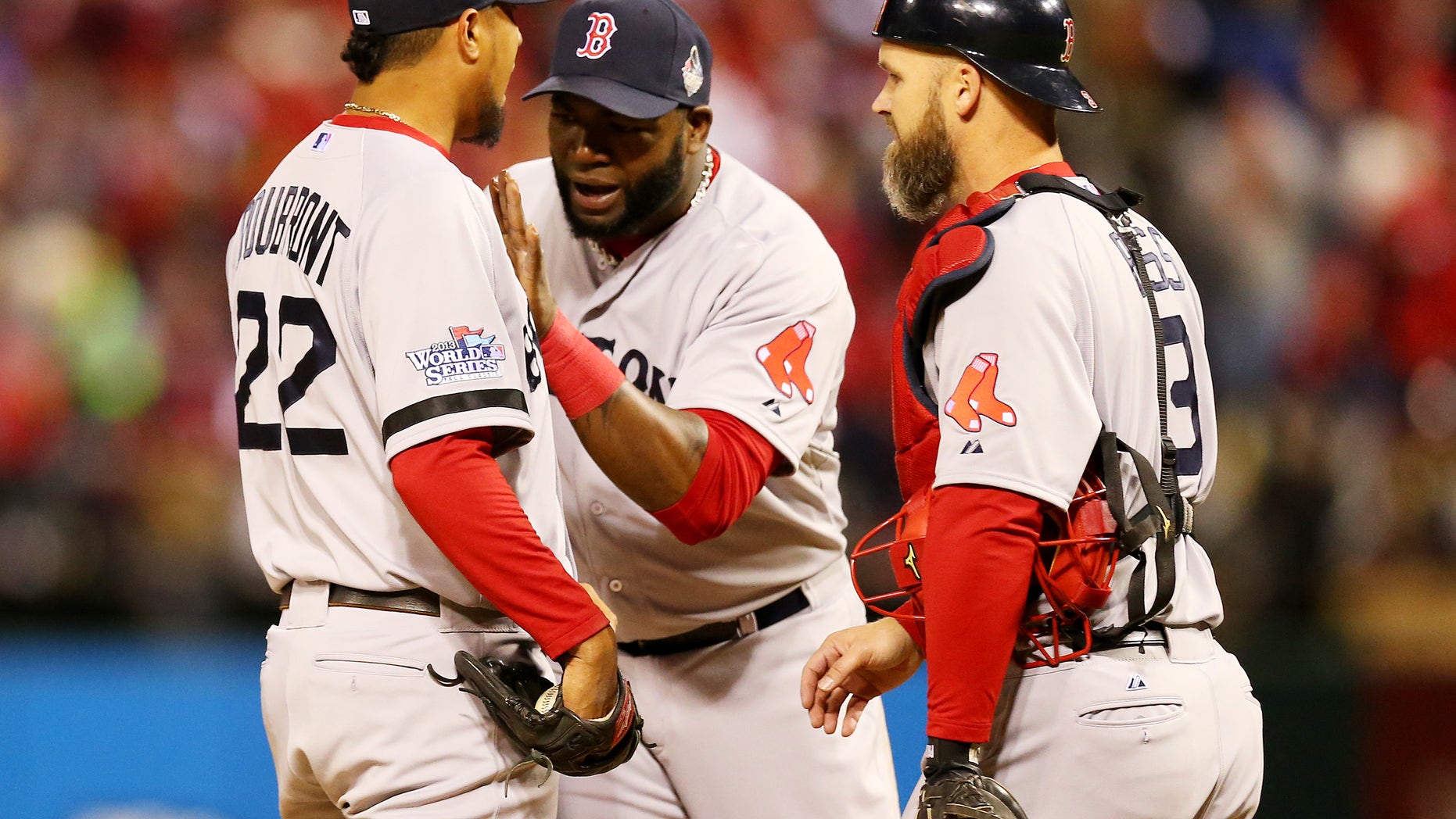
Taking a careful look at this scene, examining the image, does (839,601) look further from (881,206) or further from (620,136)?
(881,206)

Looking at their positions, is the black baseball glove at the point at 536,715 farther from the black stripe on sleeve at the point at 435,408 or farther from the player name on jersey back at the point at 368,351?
the black stripe on sleeve at the point at 435,408

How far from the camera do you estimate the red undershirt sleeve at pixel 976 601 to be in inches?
96.9

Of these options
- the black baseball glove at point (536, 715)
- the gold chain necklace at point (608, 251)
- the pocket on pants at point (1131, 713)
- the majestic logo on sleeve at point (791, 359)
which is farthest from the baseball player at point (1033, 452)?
the gold chain necklace at point (608, 251)

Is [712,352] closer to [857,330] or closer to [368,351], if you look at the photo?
[368,351]

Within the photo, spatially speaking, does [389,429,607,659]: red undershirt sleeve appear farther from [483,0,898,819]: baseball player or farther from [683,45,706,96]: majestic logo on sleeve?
[683,45,706,96]: majestic logo on sleeve

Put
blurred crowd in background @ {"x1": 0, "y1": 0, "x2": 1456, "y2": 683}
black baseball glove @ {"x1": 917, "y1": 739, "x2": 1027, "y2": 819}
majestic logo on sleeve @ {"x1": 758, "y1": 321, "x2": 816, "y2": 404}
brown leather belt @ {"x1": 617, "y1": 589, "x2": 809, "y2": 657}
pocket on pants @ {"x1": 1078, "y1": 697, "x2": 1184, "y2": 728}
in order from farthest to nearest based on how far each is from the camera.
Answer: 1. blurred crowd in background @ {"x1": 0, "y1": 0, "x2": 1456, "y2": 683}
2. brown leather belt @ {"x1": 617, "y1": 589, "x2": 809, "y2": 657}
3. majestic logo on sleeve @ {"x1": 758, "y1": 321, "x2": 816, "y2": 404}
4. pocket on pants @ {"x1": 1078, "y1": 697, "x2": 1184, "y2": 728}
5. black baseball glove @ {"x1": 917, "y1": 739, "x2": 1027, "y2": 819}

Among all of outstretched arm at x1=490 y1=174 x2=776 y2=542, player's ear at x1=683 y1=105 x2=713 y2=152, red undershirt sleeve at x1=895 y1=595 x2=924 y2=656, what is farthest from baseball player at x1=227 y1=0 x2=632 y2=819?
player's ear at x1=683 y1=105 x2=713 y2=152

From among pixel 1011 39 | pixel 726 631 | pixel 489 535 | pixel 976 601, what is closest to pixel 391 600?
pixel 489 535

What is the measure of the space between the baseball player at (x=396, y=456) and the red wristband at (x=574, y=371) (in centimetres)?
14

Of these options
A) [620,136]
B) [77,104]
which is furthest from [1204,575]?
[77,104]

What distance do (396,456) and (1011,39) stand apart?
4.17ft

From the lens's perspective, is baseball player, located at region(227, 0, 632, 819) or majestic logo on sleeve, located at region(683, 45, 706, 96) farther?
majestic logo on sleeve, located at region(683, 45, 706, 96)

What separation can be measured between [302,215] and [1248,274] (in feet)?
20.3

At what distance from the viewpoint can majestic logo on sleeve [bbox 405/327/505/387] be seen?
8.22ft
